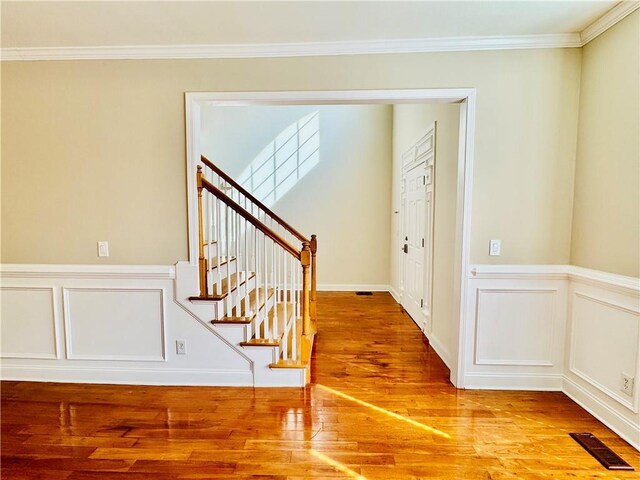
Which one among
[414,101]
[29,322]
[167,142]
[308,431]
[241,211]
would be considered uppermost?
[414,101]

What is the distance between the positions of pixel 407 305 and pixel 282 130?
3543 millimetres

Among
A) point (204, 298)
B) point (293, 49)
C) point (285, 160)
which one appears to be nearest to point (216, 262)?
point (204, 298)

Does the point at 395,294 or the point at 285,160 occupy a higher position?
the point at 285,160

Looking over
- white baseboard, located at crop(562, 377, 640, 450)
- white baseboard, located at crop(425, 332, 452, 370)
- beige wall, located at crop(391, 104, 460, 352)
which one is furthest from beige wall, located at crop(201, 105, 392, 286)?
white baseboard, located at crop(562, 377, 640, 450)

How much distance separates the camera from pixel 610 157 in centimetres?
203

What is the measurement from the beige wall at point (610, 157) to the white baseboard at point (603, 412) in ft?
2.93

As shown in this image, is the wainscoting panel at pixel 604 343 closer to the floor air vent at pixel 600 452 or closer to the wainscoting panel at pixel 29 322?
the floor air vent at pixel 600 452

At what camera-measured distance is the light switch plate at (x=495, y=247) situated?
240cm

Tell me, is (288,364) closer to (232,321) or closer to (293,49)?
(232,321)

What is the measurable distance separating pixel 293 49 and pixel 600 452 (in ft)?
10.6

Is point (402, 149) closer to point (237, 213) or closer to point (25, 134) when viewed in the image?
point (237, 213)

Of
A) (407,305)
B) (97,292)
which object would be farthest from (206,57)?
(407,305)

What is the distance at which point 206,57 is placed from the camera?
2381 mm

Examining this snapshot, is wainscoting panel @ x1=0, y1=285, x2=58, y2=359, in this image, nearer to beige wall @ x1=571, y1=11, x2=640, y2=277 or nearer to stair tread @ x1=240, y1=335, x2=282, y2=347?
stair tread @ x1=240, y1=335, x2=282, y2=347
